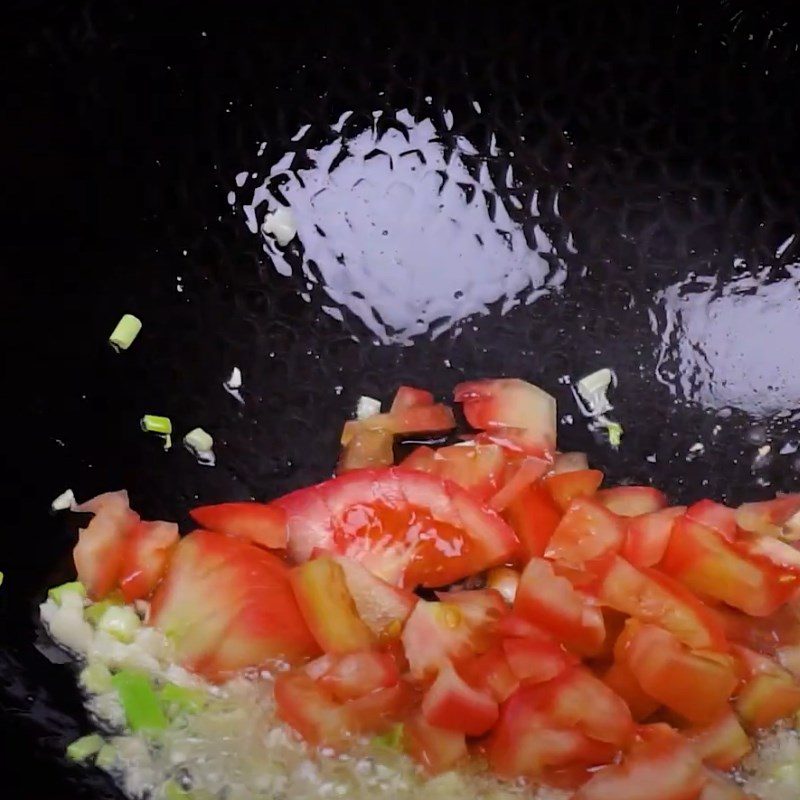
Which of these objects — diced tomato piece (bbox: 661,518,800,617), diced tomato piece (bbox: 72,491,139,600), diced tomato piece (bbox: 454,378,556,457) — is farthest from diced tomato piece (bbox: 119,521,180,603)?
diced tomato piece (bbox: 661,518,800,617)

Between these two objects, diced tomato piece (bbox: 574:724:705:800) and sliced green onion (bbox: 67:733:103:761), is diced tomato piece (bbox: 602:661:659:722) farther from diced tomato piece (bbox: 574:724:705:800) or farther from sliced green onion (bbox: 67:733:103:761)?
sliced green onion (bbox: 67:733:103:761)

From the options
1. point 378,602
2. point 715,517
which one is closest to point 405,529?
point 378,602

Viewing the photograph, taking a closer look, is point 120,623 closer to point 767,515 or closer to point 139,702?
point 139,702

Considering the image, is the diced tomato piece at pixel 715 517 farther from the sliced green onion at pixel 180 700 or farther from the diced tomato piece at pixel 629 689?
the sliced green onion at pixel 180 700

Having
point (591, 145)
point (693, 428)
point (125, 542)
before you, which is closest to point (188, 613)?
point (125, 542)

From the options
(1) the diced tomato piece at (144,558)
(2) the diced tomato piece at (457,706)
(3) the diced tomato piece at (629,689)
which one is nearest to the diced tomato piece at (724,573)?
(3) the diced tomato piece at (629,689)

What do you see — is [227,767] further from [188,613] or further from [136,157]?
[136,157]
